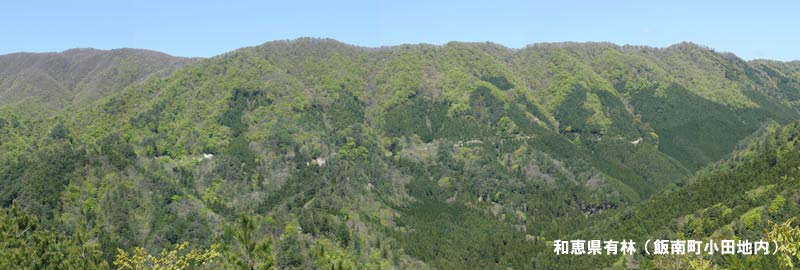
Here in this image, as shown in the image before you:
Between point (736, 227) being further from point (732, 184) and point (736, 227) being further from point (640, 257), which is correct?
point (732, 184)

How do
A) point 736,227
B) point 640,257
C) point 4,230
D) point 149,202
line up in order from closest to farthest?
point 4,230, point 736,227, point 640,257, point 149,202

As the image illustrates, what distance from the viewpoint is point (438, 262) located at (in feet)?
623

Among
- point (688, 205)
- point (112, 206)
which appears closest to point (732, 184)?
point (688, 205)

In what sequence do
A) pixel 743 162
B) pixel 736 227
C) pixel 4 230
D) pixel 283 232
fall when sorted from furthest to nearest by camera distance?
1. pixel 743 162
2. pixel 283 232
3. pixel 736 227
4. pixel 4 230

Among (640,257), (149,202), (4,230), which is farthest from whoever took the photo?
(149,202)

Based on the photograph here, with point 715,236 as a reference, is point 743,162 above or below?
above

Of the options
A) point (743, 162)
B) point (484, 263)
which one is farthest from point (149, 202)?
point (743, 162)

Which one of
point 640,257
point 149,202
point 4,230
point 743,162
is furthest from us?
point 743,162

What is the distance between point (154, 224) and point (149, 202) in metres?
9.97

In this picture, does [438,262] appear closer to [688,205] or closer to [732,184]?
[688,205]

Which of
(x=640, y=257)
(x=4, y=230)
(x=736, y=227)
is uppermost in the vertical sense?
(x=4, y=230)

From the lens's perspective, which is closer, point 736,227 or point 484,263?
point 736,227

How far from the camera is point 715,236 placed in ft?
474

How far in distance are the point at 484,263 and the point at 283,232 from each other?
68.2 m
